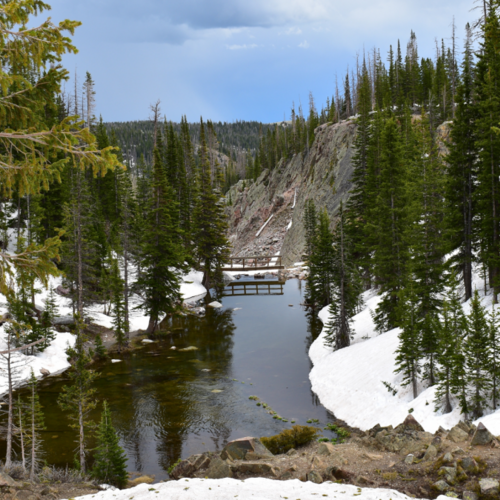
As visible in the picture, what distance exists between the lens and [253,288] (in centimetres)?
5222

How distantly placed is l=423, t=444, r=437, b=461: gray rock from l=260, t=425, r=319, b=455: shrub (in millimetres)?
5252

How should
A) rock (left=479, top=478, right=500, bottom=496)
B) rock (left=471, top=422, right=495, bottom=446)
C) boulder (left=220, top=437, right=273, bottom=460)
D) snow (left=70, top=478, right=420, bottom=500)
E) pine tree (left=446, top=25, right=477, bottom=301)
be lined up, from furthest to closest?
pine tree (left=446, top=25, right=477, bottom=301), boulder (left=220, top=437, right=273, bottom=460), rock (left=471, top=422, right=495, bottom=446), snow (left=70, top=478, right=420, bottom=500), rock (left=479, top=478, right=500, bottom=496)

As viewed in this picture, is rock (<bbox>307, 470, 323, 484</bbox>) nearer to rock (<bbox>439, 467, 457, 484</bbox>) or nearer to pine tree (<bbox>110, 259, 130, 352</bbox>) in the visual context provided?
rock (<bbox>439, 467, 457, 484</bbox>)

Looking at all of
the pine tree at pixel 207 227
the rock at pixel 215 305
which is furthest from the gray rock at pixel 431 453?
the pine tree at pixel 207 227

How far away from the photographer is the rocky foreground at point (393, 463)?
28.3ft

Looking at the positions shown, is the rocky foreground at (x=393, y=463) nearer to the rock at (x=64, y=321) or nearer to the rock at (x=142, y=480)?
the rock at (x=142, y=480)

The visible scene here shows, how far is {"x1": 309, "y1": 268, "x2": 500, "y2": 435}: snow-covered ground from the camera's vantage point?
15.1m

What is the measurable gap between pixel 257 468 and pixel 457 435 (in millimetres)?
5528

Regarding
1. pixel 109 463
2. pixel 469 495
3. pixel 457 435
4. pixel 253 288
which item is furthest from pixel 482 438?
pixel 253 288

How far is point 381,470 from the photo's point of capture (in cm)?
1000

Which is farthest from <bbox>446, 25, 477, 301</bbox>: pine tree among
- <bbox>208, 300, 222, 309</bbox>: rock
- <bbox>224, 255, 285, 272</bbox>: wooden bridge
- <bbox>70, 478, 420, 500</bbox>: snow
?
<bbox>224, 255, 285, 272</bbox>: wooden bridge

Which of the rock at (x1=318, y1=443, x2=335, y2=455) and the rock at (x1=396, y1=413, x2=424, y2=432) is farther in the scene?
the rock at (x1=396, y1=413, x2=424, y2=432)

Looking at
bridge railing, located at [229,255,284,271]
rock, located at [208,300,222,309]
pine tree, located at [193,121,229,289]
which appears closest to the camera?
rock, located at [208,300,222,309]

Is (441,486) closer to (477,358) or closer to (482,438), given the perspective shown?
(482,438)
